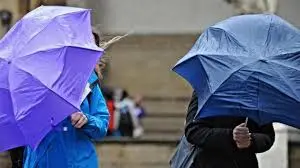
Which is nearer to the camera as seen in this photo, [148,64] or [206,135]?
[206,135]

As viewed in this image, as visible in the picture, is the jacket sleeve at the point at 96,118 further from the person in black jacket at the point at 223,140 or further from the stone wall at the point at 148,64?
the stone wall at the point at 148,64

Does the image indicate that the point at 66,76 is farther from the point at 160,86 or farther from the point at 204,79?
the point at 160,86

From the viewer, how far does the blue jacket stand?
6.02 metres

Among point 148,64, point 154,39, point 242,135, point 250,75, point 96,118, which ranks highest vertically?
point 250,75

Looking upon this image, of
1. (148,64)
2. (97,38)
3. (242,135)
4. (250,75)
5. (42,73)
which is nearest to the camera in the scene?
(250,75)

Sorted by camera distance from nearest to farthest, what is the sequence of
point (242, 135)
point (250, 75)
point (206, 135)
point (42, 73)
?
point (250, 75)
point (42, 73)
point (242, 135)
point (206, 135)

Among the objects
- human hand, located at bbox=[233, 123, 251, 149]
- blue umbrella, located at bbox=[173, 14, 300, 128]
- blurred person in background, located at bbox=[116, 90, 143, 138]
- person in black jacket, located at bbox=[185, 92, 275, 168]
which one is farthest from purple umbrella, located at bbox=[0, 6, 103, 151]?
blurred person in background, located at bbox=[116, 90, 143, 138]

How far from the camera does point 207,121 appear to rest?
5934mm

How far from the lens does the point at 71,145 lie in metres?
6.04

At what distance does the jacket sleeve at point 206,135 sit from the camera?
19.1ft

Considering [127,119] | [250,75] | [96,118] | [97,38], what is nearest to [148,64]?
[127,119]

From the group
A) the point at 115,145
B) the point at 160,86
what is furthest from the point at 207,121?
the point at 160,86

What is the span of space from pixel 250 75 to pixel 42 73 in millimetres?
1179

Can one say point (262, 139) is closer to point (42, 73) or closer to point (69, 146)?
point (69, 146)
